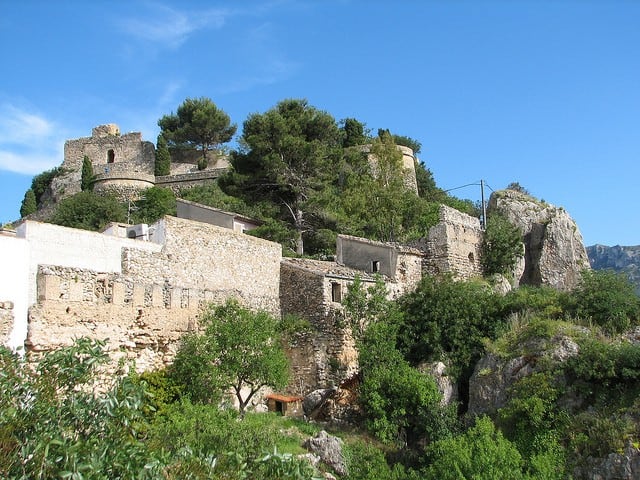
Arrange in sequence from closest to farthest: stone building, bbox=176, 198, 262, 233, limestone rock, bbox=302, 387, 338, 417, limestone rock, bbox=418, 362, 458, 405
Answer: limestone rock, bbox=418, 362, 458, 405 → limestone rock, bbox=302, 387, 338, 417 → stone building, bbox=176, 198, 262, 233

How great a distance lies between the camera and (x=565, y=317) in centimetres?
1969

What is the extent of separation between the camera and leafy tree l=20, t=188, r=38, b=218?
1991 inches

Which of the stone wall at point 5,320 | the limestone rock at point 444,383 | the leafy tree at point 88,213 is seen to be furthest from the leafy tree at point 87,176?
the stone wall at point 5,320

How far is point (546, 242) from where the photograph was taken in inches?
1133

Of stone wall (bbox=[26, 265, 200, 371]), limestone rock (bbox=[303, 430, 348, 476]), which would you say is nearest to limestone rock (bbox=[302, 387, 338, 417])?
limestone rock (bbox=[303, 430, 348, 476])

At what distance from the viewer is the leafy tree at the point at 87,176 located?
49344mm

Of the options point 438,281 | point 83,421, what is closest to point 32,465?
point 83,421

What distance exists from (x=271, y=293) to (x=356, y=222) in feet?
37.3

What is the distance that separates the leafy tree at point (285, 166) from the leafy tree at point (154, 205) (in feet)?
19.1

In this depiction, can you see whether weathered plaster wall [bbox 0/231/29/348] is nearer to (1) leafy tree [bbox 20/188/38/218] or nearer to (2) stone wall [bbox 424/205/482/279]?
(2) stone wall [bbox 424/205/482/279]

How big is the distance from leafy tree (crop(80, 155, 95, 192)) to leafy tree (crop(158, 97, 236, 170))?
704cm

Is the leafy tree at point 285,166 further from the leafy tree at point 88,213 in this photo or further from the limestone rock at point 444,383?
the limestone rock at point 444,383

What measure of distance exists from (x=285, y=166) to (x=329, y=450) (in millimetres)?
19153

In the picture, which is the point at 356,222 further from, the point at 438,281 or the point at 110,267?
the point at 110,267
